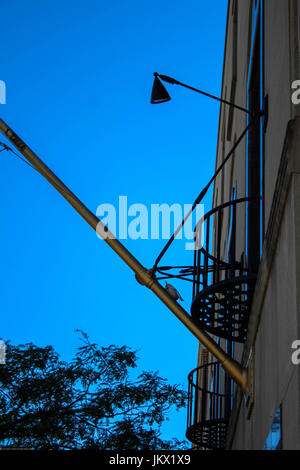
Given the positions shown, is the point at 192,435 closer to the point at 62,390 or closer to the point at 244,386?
the point at 62,390

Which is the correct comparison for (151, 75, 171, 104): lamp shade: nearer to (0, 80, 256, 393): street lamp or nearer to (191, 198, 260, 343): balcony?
(0, 80, 256, 393): street lamp

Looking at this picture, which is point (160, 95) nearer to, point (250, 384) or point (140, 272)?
point (140, 272)

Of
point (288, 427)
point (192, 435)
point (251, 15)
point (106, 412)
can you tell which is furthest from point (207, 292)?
point (192, 435)

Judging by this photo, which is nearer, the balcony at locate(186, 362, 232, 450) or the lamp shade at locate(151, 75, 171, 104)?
the lamp shade at locate(151, 75, 171, 104)

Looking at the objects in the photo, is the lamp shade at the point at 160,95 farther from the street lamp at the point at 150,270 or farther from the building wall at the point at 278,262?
the building wall at the point at 278,262

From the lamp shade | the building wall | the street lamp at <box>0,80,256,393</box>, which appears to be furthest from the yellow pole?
the lamp shade

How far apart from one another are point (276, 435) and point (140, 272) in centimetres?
352

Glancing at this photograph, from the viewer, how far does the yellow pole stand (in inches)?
350

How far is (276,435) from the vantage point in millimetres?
6785

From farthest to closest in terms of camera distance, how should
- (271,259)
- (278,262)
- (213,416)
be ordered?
(213,416) < (271,259) < (278,262)

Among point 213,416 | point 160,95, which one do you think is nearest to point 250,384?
point 160,95

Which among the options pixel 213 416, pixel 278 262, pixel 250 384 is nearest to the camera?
pixel 278 262

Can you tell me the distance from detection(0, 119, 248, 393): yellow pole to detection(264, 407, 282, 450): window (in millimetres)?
1755
